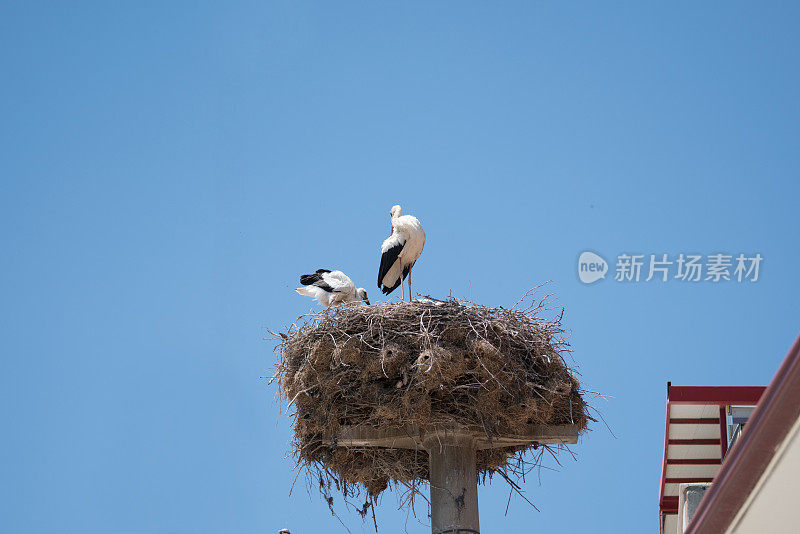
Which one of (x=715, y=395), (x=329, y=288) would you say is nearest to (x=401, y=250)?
(x=329, y=288)

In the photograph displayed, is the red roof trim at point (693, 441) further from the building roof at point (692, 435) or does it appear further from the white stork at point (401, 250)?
the white stork at point (401, 250)

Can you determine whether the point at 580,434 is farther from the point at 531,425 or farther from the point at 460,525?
the point at 460,525

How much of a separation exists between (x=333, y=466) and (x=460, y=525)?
4.96ft

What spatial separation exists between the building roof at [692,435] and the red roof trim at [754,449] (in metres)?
7.91

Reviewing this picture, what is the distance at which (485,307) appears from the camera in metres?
11.6

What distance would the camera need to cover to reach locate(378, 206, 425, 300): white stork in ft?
47.4

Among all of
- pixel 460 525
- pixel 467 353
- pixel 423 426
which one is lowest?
pixel 460 525

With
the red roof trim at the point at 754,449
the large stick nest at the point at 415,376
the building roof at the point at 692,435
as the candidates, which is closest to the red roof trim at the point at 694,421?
the building roof at the point at 692,435

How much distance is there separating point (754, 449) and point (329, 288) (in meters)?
8.78

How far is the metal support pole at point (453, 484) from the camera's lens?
438 inches

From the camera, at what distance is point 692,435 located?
15.3m

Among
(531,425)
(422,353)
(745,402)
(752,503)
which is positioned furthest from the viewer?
(745,402)

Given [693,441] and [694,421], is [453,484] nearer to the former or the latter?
[694,421]

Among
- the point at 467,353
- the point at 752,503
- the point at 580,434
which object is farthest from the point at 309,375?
the point at 752,503
